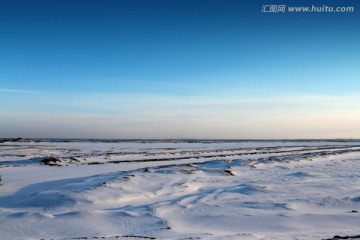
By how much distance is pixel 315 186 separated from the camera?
45.2 feet

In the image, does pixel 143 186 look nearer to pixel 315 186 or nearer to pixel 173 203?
pixel 173 203

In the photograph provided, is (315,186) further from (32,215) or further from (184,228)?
(32,215)

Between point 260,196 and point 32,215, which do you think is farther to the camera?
point 260,196

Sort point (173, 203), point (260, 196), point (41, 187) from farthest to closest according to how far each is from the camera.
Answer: point (41, 187) → point (260, 196) → point (173, 203)

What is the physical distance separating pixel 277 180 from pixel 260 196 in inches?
165

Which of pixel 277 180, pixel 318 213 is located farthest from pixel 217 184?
pixel 318 213

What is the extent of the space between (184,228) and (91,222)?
2355 mm

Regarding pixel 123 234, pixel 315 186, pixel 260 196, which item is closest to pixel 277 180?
pixel 315 186

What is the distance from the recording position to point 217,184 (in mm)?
14711

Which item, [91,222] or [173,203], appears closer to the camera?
[91,222]

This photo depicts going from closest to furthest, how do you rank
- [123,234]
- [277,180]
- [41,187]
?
1. [123,234]
2. [41,187]
3. [277,180]

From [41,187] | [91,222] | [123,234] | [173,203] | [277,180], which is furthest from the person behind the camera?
[277,180]

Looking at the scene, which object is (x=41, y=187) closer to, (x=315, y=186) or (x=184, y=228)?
(x=184, y=228)

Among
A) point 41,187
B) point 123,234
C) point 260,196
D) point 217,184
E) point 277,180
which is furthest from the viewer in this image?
point 277,180
